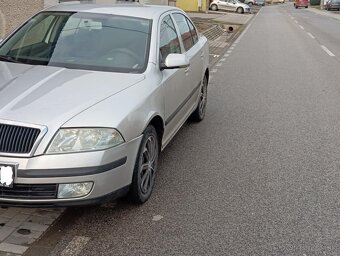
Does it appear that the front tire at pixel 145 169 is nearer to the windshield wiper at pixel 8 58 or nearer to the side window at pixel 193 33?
the windshield wiper at pixel 8 58

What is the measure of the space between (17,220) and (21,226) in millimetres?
113

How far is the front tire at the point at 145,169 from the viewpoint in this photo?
159 inches

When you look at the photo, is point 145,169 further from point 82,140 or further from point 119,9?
point 119,9

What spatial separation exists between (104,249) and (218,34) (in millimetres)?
20228

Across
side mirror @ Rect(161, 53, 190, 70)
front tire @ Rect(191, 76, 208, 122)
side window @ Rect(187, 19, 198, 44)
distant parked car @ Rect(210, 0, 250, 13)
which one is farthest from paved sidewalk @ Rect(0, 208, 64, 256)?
distant parked car @ Rect(210, 0, 250, 13)

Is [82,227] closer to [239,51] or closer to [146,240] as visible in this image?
[146,240]

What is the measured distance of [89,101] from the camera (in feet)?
12.4

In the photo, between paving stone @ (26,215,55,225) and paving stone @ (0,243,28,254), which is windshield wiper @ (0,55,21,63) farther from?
paving stone @ (0,243,28,254)

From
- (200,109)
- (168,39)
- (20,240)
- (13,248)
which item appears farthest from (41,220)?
(200,109)

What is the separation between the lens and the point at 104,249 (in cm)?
354

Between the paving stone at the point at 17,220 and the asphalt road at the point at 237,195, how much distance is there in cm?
30

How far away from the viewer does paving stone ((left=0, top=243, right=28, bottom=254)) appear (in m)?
3.44

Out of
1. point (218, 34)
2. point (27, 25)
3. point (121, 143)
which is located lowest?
point (218, 34)

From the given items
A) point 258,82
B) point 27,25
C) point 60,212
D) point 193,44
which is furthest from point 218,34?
point 60,212
